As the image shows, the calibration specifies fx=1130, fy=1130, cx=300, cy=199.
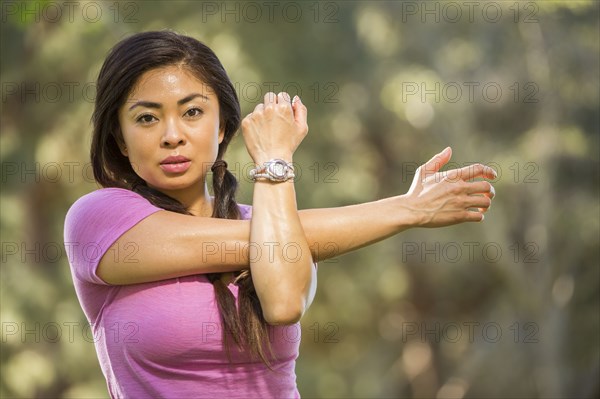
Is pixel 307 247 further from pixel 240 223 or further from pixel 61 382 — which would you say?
pixel 61 382

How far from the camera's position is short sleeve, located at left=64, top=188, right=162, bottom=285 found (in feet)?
8.04

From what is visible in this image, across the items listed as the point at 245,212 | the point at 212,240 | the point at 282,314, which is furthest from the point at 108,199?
the point at 282,314

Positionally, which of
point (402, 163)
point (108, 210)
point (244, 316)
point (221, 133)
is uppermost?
point (221, 133)

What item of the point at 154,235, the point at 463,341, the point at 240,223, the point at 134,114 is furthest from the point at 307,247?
the point at 463,341

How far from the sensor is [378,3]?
13.4m

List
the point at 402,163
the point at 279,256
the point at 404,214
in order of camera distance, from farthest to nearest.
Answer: the point at 402,163 < the point at 404,214 < the point at 279,256

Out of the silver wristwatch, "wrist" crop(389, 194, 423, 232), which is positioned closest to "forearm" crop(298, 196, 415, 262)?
"wrist" crop(389, 194, 423, 232)

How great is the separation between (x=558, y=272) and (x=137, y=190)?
10393 mm

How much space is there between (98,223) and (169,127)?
0.26 metres

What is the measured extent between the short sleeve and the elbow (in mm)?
348

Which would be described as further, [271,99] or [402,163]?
[402,163]

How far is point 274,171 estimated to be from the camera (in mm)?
2451

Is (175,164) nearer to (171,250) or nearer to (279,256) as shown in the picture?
(171,250)

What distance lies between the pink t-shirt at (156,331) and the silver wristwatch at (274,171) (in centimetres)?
25
